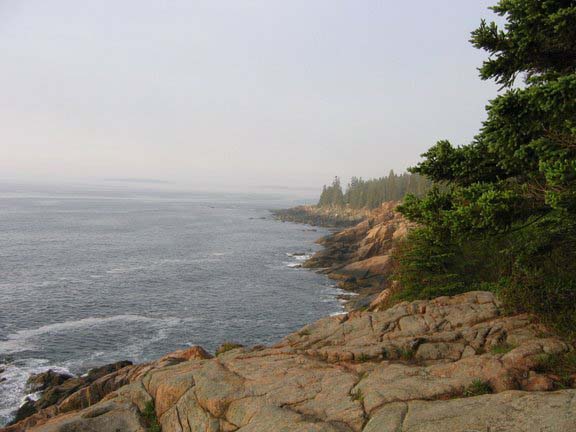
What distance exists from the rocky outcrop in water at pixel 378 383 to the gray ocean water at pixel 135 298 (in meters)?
14.7

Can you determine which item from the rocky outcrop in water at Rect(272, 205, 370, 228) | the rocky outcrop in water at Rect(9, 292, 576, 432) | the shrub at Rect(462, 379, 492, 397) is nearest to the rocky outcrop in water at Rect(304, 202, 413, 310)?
the rocky outcrop in water at Rect(9, 292, 576, 432)

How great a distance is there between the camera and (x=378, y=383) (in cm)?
1043

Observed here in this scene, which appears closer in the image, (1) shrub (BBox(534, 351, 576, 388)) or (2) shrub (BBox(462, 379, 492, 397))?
(1) shrub (BBox(534, 351, 576, 388))

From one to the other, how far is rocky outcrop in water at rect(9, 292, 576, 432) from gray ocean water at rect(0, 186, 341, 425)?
48.3 ft

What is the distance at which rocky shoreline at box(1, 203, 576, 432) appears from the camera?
330 inches

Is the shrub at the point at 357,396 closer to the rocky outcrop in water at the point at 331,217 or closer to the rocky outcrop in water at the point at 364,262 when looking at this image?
the rocky outcrop in water at the point at 364,262

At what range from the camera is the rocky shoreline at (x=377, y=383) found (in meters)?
8.38

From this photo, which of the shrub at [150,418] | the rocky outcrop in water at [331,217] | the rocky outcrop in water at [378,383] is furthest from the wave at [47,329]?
the rocky outcrop in water at [331,217]

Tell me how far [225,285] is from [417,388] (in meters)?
42.4

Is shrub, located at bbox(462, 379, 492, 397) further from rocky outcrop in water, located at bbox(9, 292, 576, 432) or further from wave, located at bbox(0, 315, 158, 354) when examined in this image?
wave, located at bbox(0, 315, 158, 354)

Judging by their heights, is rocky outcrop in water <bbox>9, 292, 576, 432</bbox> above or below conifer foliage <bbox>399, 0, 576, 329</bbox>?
below

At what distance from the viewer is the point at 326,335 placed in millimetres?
16594

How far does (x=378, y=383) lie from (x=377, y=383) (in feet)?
0.10

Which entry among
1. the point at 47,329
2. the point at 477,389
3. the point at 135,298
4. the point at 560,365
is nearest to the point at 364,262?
the point at 135,298
